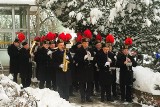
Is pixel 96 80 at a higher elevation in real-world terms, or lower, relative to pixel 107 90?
higher

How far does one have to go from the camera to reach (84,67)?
10391 millimetres

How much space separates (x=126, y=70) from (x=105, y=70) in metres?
0.59

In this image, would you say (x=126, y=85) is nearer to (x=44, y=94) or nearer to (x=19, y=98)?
(x=44, y=94)

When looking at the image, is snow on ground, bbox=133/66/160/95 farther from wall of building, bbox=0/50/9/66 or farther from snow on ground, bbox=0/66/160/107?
wall of building, bbox=0/50/9/66

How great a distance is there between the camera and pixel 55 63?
9852mm

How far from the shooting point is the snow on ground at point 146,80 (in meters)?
9.73

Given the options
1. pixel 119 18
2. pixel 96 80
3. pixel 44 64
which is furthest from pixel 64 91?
pixel 119 18

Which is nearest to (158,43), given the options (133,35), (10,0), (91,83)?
(133,35)

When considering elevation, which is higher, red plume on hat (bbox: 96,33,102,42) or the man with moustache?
red plume on hat (bbox: 96,33,102,42)

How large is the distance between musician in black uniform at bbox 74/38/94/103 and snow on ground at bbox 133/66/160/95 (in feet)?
4.26

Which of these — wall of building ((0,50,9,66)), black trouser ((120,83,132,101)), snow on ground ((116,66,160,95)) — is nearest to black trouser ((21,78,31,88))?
black trouser ((120,83,132,101))

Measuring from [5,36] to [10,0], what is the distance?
187 centimetres

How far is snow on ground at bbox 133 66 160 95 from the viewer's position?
Answer: 383 inches

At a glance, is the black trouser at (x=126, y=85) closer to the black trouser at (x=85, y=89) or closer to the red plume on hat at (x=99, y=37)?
the black trouser at (x=85, y=89)
